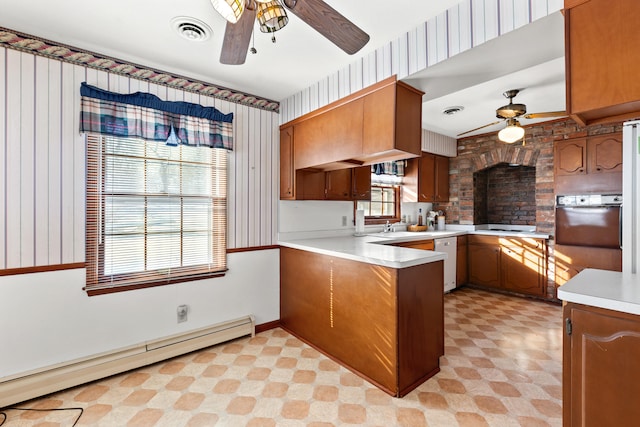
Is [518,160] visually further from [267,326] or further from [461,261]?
[267,326]

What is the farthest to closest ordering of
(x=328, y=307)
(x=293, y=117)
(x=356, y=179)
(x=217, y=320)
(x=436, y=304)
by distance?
(x=356, y=179) → (x=293, y=117) → (x=217, y=320) → (x=328, y=307) → (x=436, y=304)

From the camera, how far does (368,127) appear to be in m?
Answer: 2.27

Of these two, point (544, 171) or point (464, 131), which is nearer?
point (544, 171)

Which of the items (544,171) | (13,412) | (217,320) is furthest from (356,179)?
(13,412)

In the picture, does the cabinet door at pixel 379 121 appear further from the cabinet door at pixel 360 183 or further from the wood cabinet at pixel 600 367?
the wood cabinet at pixel 600 367

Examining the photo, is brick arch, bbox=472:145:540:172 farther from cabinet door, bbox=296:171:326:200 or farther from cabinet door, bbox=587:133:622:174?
cabinet door, bbox=296:171:326:200

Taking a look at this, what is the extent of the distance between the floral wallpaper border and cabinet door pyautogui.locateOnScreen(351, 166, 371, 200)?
1342 millimetres

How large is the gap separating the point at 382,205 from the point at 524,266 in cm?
213

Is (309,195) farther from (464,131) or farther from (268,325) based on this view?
(464,131)

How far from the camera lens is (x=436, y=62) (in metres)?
1.82

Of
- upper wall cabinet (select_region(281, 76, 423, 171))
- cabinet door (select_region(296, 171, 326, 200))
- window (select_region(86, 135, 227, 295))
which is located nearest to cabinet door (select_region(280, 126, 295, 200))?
cabinet door (select_region(296, 171, 326, 200))

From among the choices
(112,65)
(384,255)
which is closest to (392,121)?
(384,255)

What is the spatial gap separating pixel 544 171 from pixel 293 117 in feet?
11.8

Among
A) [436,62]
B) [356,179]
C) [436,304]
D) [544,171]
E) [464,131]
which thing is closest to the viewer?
[436,62]
